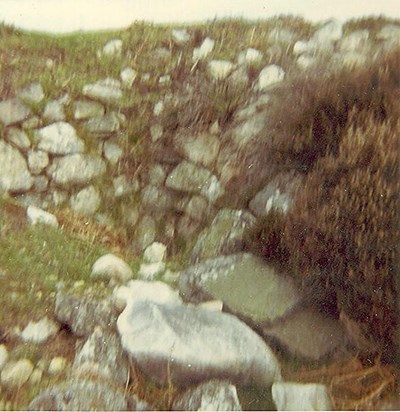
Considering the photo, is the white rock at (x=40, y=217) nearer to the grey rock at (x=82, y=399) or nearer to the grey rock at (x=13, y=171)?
the grey rock at (x=13, y=171)

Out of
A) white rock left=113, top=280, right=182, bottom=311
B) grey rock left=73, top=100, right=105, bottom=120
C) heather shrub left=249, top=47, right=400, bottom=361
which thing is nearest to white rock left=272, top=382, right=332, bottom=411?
heather shrub left=249, top=47, right=400, bottom=361

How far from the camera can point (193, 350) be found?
1335 mm

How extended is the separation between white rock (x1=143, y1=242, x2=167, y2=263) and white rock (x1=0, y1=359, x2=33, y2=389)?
0.35 m

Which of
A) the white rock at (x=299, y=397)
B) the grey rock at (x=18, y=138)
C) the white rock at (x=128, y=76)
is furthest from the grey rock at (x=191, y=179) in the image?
the white rock at (x=299, y=397)

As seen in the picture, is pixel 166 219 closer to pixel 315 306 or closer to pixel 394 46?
pixel 315 306

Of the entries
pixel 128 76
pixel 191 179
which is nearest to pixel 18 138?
pixel 128 76

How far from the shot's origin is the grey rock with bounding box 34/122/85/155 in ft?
4.90

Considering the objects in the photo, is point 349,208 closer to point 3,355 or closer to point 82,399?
point 82,399

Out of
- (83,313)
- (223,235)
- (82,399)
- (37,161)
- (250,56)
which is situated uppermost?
(250,56)

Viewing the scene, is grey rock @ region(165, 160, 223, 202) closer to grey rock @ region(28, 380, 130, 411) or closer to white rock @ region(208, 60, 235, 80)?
white rock @ region(208, 60, 235, 80)

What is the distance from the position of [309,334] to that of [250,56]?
66 cm

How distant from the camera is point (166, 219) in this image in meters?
1.49

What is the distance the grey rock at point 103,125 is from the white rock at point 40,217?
0.72ft

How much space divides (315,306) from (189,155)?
0.45 m
